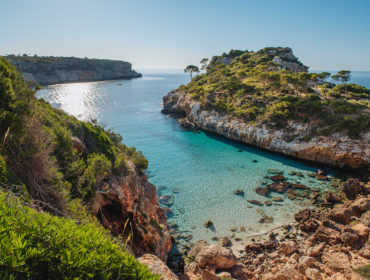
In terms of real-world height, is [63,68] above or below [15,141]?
above

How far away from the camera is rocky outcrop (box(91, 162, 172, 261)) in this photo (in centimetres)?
1080

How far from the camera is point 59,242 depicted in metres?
3.39

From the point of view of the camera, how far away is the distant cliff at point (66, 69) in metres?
103

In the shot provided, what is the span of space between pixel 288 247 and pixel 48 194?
49.3 feet

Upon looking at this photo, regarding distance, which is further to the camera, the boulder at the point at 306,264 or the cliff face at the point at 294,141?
the cliff face at the point at 294,141

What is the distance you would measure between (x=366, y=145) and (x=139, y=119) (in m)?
46.9

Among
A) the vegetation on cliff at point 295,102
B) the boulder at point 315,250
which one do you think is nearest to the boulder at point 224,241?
the boulder at point 315,250

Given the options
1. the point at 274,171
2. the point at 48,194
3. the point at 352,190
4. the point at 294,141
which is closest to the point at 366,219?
the point at 352,190

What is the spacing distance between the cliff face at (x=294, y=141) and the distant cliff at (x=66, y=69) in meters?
91.4

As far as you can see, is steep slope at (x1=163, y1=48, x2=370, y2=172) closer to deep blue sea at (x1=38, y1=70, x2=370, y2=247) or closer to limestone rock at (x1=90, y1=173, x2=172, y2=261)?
deep blue sea at (x1=38, y1=70, x2=370, y2=247)

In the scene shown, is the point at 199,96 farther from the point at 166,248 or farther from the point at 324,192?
the point at 166,248

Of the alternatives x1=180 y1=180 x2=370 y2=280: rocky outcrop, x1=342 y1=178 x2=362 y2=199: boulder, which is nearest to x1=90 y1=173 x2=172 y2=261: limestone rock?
x1=180 y1=180 x2=370 y2=280: rocky outcrop

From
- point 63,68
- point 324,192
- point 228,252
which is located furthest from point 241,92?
point 63,68

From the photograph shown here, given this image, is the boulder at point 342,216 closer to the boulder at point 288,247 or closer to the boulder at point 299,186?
the boulder at point 288,247
